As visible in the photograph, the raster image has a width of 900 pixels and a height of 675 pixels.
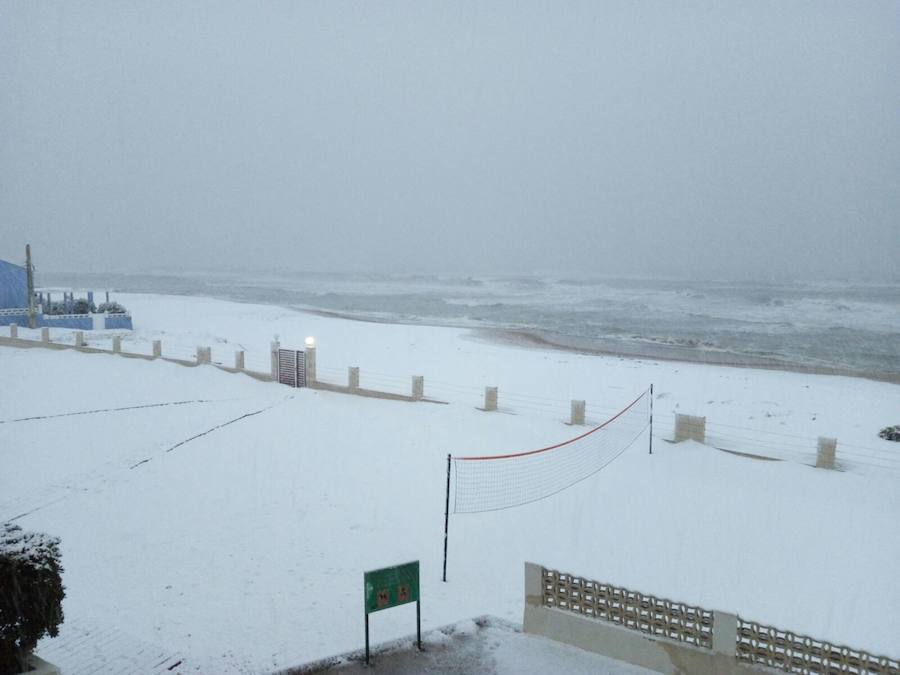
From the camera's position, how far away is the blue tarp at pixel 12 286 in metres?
36.4

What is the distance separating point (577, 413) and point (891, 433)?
8201mm

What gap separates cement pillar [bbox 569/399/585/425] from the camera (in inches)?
671

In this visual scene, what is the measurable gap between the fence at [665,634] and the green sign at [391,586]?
4.13 ft

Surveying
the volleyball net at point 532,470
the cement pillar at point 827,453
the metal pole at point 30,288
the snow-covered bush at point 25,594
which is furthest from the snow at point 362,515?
the metal pole at point 30,288

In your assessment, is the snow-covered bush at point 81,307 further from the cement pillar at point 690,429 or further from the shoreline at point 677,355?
the cement pillar at point 690,429

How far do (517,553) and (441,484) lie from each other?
3146mm

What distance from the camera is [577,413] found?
17141 mm

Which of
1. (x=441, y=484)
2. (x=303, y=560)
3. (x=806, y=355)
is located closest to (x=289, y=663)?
(x=303, y=560)

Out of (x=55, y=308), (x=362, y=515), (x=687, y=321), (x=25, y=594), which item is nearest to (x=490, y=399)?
(x=362, y=515)

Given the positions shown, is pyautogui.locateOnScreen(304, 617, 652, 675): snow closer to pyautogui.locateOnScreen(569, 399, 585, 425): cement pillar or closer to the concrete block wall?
the concrete block wall

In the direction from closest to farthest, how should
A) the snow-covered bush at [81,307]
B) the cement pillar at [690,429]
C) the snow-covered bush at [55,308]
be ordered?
the cement pillar at [690,429] → the snow-covered bush at [55,308] → the snow-covered bush at [81,307]

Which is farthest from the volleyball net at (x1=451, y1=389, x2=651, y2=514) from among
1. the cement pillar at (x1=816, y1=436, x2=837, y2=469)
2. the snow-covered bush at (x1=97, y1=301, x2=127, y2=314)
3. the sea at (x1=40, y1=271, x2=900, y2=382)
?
the snow-covered bush at (x1=97, y1=301, x2=127, y2=314)

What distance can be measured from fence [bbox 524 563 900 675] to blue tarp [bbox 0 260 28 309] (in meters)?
38.0

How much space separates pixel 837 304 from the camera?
6675 cm
